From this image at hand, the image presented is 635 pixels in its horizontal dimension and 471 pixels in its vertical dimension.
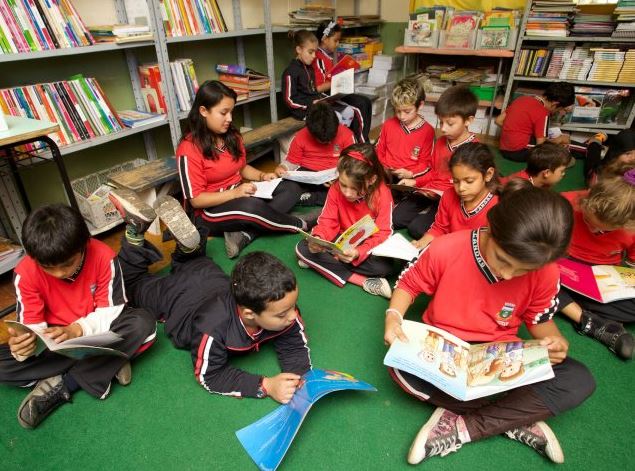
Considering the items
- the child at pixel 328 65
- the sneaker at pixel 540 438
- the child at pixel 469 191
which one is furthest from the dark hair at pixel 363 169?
the child at pixel 328 65

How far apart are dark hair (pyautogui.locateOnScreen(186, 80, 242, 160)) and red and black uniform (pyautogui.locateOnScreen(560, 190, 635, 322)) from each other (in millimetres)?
1722

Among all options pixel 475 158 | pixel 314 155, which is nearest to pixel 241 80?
pixel 314 155

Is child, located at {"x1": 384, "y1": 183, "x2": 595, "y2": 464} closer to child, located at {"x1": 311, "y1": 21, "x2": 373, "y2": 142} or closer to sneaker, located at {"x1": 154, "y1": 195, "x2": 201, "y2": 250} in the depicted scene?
sneaker, located at {"x1": 154, "y1": 195, "x2": 201, "y2": 250}

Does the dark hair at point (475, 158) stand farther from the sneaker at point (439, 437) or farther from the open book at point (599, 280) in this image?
the sneaker at point (439, 437)

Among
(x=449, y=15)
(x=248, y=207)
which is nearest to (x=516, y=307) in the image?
(x=248, y=207)

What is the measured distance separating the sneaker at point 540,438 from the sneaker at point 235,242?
1.54 metres

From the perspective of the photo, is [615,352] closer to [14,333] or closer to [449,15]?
[14,333]

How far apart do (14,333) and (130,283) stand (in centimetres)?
55

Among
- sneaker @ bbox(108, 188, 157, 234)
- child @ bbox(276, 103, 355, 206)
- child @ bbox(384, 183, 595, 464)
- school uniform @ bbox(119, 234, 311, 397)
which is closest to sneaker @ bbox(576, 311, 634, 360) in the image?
child @ bbox(384, 183, 595, 464)

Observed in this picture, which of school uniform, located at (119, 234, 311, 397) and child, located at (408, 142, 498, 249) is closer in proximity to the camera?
school uniform, located at (119, 234, 311, 397)

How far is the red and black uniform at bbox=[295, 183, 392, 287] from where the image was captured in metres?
1.98

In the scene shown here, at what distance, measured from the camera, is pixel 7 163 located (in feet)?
6.26

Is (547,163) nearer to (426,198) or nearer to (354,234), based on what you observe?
(426,198)

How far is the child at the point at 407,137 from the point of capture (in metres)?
2.51
